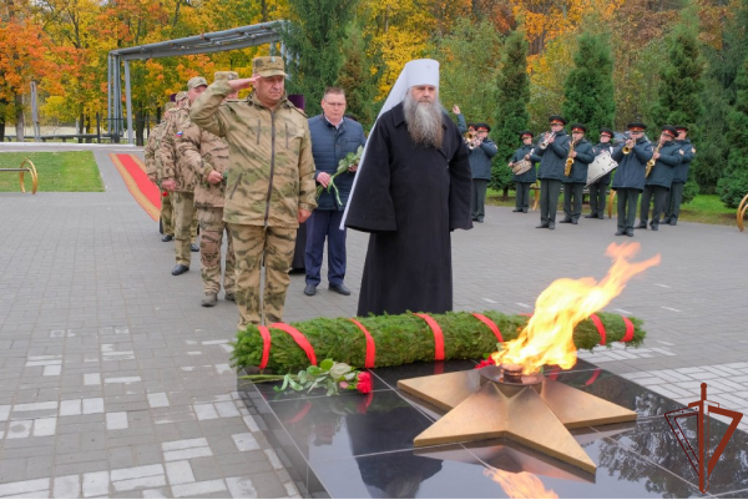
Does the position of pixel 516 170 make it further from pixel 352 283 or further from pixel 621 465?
pixel 621 465

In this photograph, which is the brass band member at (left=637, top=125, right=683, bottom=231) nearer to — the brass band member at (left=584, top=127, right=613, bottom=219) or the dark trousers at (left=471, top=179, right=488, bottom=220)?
the brass band member at (left=584, top=127, right=613, bottom=219)

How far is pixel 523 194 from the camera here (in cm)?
1839

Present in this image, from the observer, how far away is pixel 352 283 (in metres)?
9.14

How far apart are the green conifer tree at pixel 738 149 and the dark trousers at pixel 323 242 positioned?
12823mm

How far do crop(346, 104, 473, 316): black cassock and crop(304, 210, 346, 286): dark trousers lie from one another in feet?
8.52

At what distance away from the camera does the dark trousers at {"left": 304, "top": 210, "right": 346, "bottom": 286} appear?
27.7 ft

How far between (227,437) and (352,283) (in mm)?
4891

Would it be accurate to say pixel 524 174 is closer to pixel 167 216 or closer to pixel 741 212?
pixel 741 212

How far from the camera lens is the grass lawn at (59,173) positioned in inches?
840

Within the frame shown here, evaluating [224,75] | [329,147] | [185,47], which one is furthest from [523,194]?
[185,47]

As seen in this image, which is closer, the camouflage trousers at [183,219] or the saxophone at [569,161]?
the camouflage trousers at [183,219]

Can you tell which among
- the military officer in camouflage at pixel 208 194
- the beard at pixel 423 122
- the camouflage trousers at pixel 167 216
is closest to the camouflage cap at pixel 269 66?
the beard at pixel 423 122

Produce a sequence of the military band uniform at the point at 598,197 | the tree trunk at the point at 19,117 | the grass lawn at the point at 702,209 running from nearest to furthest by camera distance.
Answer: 1. the military band uniform at the point at 598,197
2. the grass lawn at the point at 702,209
3. the tree trunk at the point at 19,117

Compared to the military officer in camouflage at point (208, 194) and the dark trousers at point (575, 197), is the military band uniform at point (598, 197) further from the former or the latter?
the military officer in camouflage at point (208, 194)
